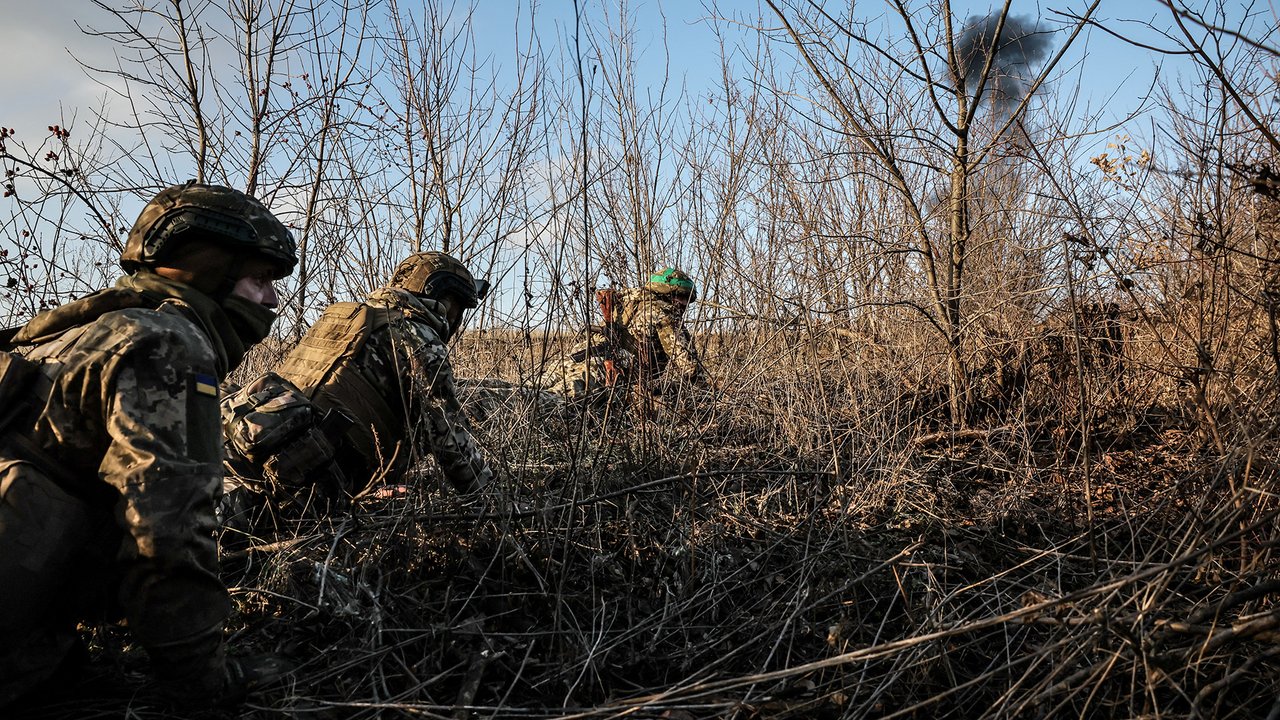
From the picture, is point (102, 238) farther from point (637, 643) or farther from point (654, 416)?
point (637, 643)

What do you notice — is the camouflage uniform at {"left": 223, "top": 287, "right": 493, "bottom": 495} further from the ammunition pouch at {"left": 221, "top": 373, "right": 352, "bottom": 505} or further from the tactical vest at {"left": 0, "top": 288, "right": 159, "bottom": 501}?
the tactical vest at {"left": 0, "top": 288, "right": 159, "bottom": 501}

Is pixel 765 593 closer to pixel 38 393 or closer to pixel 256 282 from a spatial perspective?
pixel 256 282

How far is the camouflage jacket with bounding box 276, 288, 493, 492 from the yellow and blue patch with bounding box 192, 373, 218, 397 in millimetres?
1462

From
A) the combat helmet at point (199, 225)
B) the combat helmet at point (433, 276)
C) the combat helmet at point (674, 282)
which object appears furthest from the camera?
the combat helmet at point (674, 282)

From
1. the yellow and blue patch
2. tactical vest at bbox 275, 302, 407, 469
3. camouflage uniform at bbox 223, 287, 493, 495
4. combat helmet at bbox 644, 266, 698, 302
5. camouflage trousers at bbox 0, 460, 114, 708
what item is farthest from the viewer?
combat helmet at bbox 644, 266, 698, 302

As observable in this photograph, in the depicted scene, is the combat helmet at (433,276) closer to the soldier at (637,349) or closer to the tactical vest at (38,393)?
the soldier at (637,349)

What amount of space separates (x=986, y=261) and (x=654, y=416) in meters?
2.97

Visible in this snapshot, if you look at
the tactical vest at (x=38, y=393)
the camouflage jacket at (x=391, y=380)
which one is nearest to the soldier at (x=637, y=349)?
the camouflage jacket at (x=391, y=380)

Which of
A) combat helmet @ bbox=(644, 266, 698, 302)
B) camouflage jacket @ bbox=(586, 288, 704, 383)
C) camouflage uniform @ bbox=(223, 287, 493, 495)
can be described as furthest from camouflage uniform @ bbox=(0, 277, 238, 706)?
combat helmet @ bbox=(644, 266, 698, 302)

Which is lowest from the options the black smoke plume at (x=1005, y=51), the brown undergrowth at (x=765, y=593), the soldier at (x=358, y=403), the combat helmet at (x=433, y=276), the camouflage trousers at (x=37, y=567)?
the brown undergrowth at (x=765, y=593)

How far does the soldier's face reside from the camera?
86.7 inches

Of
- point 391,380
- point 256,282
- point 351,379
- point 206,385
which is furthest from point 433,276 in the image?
point 206,385

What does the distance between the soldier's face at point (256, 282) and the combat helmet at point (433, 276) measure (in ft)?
5.62

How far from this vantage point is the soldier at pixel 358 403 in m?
3.23
